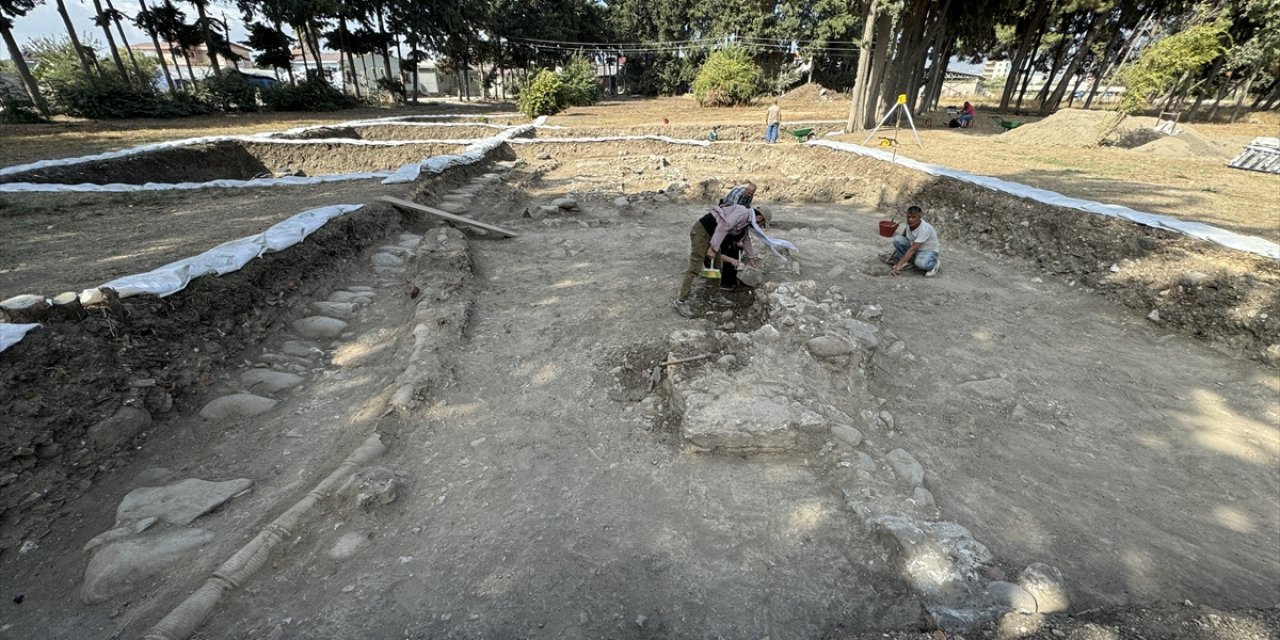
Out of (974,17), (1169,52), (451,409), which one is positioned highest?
(974,17)

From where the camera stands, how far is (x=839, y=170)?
41.4 feet

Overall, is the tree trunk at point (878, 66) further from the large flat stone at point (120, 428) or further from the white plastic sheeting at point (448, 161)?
the large flat stone at point (120, 428)

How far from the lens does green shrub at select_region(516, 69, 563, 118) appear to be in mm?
23016

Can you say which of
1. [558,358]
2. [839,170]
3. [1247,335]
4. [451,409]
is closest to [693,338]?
[558,358]

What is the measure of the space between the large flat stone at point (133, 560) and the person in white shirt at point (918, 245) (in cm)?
728

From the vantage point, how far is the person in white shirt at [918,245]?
6504 mm

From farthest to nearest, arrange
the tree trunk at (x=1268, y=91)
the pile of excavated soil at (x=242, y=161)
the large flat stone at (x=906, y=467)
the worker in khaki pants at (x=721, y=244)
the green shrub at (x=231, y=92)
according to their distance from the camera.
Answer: the tree trunk at (x=1268, y=91) < the green shrub at (x=231, y=92) < the pile of excavated soil at (x=242, y=161) < the worker in khaki pants at (x=721, y=244) < the large flat stone at (x=906, y=467)

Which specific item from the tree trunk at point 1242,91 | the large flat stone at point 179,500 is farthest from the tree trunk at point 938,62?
the large flat stone at point 179,500

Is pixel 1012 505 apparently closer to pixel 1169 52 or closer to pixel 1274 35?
pixel 1169 52

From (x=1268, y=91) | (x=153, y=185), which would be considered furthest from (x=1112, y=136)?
(x=1268, y=91)

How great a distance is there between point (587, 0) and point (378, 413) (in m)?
47.2

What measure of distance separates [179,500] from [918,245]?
7574 millimetres

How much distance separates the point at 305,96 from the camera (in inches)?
890

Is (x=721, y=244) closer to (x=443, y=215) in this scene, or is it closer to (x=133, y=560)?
(x=443, y=215)
